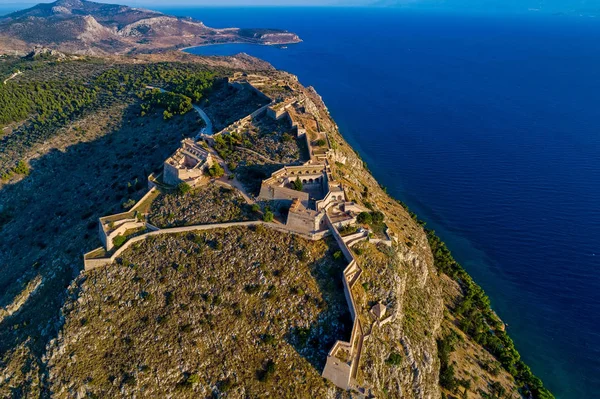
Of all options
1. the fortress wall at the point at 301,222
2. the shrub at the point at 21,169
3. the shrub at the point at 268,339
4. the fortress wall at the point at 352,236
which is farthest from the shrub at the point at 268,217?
the shrub at the point at 21,169

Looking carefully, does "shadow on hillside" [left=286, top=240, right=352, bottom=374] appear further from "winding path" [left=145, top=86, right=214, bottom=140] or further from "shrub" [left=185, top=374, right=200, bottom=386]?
"winding path" [left=145, top=86, right=214, bottom=140]

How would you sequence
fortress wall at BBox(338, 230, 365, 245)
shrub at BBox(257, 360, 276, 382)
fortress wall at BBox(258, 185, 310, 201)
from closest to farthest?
shrub at BBox(257, 360, 276, 382) → fortress wall at BBox(338, 230, 365, 245) → fortress wall at BBox(258, 185, 310, 201)

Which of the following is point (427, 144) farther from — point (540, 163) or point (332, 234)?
point (332, 234)

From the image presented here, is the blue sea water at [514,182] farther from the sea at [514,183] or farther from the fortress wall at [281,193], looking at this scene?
the fortress wall at [281,193]

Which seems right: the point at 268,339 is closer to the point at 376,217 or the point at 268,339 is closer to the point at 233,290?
the point at 233,290

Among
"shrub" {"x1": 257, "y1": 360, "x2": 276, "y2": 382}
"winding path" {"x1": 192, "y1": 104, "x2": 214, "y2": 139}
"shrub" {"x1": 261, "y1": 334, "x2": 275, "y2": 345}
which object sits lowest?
"shrub" {"x1": 257, "y1": 360, "x2": 276, "y2": 382}

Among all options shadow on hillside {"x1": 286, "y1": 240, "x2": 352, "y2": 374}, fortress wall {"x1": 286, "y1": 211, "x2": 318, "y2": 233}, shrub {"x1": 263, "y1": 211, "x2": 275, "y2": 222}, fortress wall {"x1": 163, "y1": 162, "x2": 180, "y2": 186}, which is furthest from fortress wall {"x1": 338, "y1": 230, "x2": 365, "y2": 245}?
fortress wall {"x1": 163, "y1": 162, "x2": 180, "y2": 186}
